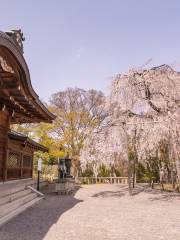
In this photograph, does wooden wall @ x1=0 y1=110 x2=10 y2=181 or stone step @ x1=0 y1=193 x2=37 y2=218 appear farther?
wooden wall @ x1=0 y1=110 x2=10 y2=181

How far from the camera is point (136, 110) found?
13.7 meters

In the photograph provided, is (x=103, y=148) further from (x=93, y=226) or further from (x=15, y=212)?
(x=93, y=226)

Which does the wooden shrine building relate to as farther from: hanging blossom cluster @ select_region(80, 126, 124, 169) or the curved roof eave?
hanging blossom cluster @ select_region(80, 126, 124, 169)

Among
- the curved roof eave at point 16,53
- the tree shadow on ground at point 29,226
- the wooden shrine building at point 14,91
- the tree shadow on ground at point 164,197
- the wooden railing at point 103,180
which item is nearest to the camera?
the curved roof eave at point 16,53

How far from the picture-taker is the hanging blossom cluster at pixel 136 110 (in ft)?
41.0

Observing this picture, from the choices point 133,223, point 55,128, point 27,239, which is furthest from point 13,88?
point 55,128

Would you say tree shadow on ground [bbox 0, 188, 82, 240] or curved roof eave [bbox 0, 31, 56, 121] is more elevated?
curved roof eave [bbox 0, 31, 56, 121]

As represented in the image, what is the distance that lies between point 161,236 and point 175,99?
803cm

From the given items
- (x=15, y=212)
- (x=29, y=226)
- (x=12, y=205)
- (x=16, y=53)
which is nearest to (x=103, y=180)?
(x=12, y=205)

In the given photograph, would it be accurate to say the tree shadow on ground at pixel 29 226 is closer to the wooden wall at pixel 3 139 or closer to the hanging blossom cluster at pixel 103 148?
the wooden wall at pixel 3 139

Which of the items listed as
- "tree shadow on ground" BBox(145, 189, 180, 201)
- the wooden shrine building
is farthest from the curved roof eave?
"tree shadow on ground" BBox(145, 189, 180, 201)

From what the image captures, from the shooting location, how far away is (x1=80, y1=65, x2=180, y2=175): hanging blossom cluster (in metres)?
12.5

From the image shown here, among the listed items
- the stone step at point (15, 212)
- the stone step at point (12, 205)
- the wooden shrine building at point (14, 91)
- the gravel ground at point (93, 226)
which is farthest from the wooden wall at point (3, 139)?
the gravel ground at point (93, 226)

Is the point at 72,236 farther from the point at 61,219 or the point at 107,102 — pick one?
the point at 107,102
